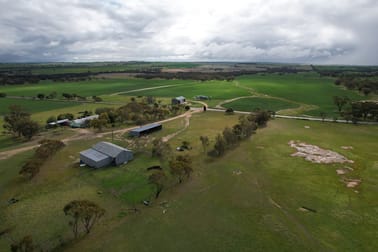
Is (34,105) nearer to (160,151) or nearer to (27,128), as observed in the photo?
(27,128)

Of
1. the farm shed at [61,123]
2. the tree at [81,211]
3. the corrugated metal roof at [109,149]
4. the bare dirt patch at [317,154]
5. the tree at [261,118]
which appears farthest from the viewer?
the farm shed at [61,123]

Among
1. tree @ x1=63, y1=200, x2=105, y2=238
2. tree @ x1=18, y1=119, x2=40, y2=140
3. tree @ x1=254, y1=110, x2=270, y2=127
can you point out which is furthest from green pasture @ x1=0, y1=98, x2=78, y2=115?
tree @ x1=63, y1=200, x2=105, y2=238

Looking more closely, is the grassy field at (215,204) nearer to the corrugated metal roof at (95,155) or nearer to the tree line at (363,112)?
the corrugated metal roof at (95,155)

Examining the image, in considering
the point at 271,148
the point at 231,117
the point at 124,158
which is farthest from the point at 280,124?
the point at 124,158

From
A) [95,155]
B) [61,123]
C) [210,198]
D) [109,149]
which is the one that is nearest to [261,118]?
[210,198]

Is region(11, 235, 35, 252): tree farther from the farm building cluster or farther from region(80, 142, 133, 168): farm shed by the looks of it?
the farm building cluster

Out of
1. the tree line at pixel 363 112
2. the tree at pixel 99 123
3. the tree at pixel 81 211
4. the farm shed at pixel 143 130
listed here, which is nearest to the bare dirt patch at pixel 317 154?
the tree line at pixel 363 112
